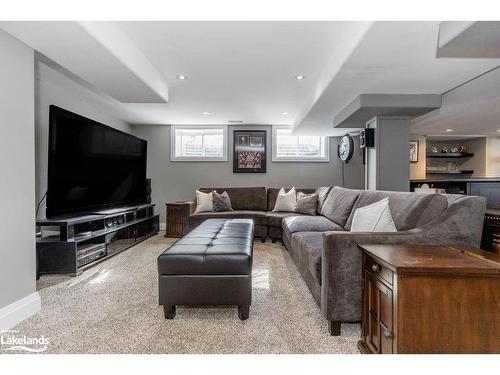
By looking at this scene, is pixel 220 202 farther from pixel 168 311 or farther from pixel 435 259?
pixel 435 259

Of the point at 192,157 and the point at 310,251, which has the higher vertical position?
the point at 192,157

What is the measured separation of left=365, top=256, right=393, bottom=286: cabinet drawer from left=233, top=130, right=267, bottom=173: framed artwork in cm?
453

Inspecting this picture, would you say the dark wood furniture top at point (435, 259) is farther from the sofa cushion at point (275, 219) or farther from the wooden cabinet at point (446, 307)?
the sofa cushion at point (275, 219)

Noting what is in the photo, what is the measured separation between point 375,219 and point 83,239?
2935 mm

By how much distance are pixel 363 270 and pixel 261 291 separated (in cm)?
114

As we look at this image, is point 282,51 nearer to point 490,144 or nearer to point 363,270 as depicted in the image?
point 363,270

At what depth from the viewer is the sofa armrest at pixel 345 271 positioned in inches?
70.8

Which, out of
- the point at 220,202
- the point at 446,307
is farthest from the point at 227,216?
the point at 446,307

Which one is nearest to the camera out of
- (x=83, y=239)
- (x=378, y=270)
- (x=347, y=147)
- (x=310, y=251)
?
(x=378, y=270)

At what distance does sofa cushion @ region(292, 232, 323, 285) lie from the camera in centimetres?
205

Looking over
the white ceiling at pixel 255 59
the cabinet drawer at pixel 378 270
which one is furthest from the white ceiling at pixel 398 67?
the cabinet drawer at pixel 378 270

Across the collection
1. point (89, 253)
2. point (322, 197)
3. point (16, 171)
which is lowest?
point (89, 253)

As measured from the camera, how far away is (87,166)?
3379mm
